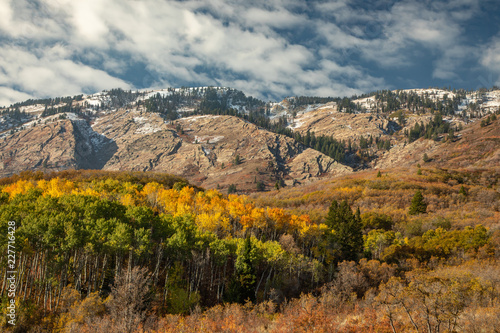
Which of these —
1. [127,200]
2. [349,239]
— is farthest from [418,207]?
[127,200]

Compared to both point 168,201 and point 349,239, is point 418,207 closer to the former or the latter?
point 349,239

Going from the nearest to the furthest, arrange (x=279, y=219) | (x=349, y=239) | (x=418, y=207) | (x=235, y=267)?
(x=235, y=267)
(x=349, y=239)
(x=279, y=219)
(x=418, y=207)

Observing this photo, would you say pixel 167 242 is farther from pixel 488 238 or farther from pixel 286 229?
pixel 488 238

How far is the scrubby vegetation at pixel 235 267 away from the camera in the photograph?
976 inches

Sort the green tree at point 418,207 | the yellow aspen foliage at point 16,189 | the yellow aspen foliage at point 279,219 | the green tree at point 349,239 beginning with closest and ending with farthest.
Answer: the yellow aspen foliage at point 16,189 < the green tree at point 349,239 < the yellow aspen foliage at point 279,219 < the green tree at point 418,207

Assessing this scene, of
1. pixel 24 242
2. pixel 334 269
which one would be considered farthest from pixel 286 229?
pixel 24 242

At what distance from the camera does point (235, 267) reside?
46469 mm

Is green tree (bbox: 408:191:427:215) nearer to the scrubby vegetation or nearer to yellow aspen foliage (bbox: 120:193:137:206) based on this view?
the scrubby vegetation

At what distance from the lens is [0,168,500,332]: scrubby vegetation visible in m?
24.8

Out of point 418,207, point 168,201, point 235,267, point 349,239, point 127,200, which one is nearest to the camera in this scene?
point 235,267

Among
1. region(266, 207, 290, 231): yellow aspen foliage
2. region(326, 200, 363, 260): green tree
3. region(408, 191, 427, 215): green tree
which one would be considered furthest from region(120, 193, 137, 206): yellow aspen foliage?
region(408, 191, 427, 215): green tree

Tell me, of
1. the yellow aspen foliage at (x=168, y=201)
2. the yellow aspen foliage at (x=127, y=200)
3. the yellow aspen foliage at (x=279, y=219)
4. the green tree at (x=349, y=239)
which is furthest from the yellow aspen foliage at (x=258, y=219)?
the yellow aspen foliage at (x=127, y=200)

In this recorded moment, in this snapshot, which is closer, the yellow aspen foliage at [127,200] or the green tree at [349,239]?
the green tree at [349,239]

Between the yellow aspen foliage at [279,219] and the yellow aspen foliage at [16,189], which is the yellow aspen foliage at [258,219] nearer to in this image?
the yellow aspen foliage at [279,219]
